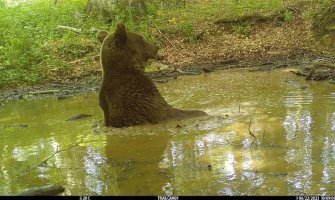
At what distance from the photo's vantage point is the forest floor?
44.1 feet

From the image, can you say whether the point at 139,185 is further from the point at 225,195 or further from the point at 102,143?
the point at 102,143

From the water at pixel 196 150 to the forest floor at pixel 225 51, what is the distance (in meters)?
3.33

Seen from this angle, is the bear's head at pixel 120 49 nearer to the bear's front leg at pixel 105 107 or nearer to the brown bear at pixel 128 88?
the brown bear at pixel 128 88

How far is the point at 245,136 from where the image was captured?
6.50m

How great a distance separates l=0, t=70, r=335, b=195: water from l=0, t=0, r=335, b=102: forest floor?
10.9ft

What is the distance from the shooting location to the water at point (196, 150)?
15.6 ft

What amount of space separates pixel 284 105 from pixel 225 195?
179 inches

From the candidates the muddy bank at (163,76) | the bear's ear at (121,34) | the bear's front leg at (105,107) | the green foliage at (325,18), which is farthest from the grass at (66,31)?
the bear's ear at (121,34)

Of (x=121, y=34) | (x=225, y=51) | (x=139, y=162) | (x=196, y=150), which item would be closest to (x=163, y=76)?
(x=225, y=51)

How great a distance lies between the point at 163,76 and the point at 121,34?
6.46 meters

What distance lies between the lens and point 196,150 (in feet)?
19.8

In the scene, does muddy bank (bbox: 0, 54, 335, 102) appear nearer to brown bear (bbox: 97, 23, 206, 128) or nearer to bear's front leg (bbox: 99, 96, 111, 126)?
bear's front leg (bbox: 99, 96, 111, 126)

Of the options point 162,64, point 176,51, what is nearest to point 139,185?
point 162,64

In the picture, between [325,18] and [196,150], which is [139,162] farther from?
[325,18]
